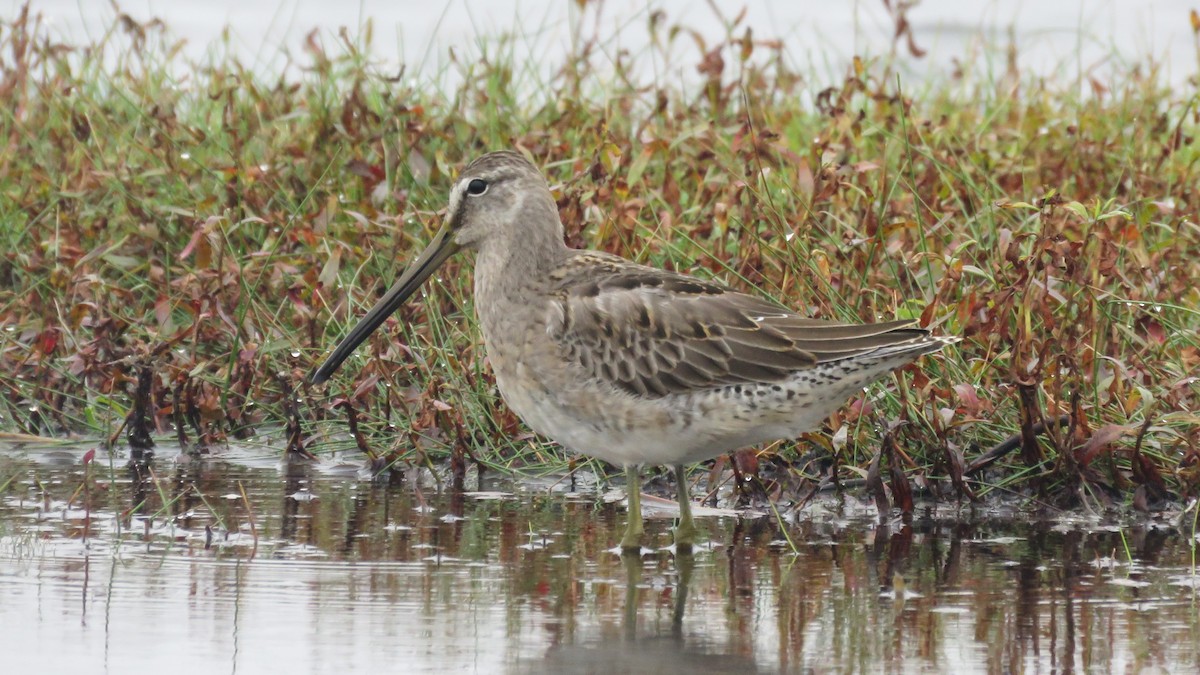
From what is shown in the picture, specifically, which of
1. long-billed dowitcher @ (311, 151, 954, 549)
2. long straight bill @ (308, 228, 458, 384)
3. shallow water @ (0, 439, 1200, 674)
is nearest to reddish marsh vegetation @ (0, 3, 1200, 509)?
long straight bill @ (308, 228, 458, 384)

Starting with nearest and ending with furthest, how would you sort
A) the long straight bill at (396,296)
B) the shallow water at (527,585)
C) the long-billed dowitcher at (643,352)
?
the shallow water at (527,585)
the long-billed dowitcher at (643,352)
the long straight bill at (396,296)

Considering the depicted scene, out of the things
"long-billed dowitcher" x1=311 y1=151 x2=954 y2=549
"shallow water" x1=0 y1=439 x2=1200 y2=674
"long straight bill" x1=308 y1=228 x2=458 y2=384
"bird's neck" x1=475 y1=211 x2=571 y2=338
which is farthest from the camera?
"long straight bill" x1=308 y1=228 x2=458 y2=384

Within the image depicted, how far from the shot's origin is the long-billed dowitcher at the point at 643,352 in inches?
200

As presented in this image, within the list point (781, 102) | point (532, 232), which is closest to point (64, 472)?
point (532, 232)

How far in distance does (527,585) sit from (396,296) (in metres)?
1.40

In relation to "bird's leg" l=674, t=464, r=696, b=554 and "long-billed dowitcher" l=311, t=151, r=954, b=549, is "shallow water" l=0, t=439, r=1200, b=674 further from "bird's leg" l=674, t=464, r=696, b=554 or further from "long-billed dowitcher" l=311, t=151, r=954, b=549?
"long-billed dowitcher" l=311, t=151, r=954, b=549

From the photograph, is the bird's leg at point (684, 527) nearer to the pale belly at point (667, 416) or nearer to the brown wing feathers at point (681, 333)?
the pale belly at point (667, 416)

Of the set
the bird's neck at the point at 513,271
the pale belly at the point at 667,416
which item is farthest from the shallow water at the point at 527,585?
the bird's neck at the point at 513,271

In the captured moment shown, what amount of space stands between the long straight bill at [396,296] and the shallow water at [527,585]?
40cm

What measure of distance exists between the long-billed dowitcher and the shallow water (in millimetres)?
314

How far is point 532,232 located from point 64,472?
1.70 meters

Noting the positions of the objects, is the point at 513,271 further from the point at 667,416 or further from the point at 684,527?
the point at 684,527

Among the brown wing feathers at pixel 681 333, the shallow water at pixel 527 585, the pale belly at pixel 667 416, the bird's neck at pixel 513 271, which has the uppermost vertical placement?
the bird's neck at pixel 513 271

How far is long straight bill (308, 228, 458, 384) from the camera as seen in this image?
578 centimetres
